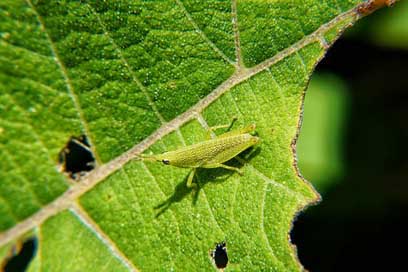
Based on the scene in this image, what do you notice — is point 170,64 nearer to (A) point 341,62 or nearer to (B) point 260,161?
(B) point 260,161

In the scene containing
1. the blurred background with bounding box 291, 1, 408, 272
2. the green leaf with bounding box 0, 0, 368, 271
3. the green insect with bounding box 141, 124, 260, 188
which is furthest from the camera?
the blurred background with bounding box 291, 1, 408, 272

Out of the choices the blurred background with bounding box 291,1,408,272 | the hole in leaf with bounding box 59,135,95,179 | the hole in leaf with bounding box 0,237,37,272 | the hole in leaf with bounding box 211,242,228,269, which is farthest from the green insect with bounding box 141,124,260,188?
the blurred background with bounding box 291,1,408,272

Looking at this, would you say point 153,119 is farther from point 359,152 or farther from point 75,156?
point 359,152

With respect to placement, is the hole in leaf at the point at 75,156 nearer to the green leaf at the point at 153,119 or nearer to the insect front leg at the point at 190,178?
the green leaf at the point at 153,119

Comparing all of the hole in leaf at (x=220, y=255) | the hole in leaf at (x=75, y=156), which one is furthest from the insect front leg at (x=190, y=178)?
the hole in leaf at (x=75, y=156)

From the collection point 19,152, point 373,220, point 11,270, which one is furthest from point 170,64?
point 373,220

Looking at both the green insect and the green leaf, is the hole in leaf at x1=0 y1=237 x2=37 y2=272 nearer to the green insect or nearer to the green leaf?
the green leaf
